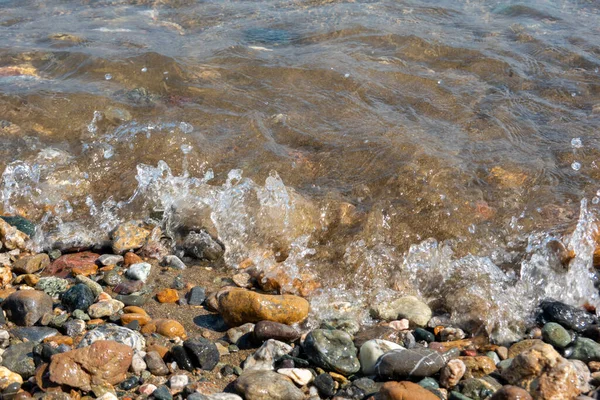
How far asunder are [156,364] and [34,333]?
74 centimetres

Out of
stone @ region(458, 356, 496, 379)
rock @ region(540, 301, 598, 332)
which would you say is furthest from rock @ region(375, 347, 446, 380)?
rock @ region(540, 301, 598, 332)

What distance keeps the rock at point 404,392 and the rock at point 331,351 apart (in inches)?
11.0

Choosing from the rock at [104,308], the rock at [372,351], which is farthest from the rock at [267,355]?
the rock at [104,308]

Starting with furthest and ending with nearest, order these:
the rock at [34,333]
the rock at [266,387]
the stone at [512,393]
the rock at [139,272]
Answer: the rock at [139,272] < the rock at [34,333] < the rock at [266,387] < the stone at [512,393]

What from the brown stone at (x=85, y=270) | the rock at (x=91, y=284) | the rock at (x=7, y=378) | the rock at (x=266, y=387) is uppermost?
the rock at (x=7, y=378)

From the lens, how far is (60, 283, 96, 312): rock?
344 cm

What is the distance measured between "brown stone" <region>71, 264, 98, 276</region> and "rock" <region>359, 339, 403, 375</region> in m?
1.90

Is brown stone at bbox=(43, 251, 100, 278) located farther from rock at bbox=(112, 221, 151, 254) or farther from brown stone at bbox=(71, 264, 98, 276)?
rock at bbox=(112, 221, 151, 254)

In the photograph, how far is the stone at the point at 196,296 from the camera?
3664 mm

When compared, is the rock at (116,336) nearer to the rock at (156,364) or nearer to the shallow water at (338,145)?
the rock at (156,364)

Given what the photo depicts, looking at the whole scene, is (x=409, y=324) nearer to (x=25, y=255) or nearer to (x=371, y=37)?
(x=25, y=255)

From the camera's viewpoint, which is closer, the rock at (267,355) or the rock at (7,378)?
the rock at (7,378)

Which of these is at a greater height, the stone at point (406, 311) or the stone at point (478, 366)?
the stone at point (478, 366)

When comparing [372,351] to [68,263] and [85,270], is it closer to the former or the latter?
[85,270]
